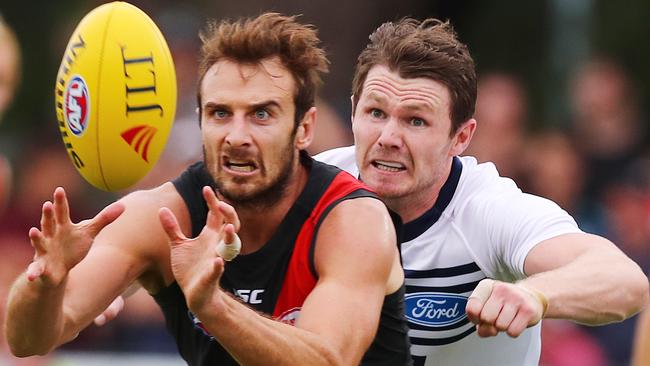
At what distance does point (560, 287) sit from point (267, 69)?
149 cm

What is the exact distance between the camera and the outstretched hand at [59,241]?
4977mm

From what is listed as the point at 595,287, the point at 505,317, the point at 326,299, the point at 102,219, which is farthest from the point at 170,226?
the point at 595,287

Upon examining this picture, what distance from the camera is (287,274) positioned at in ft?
18.5

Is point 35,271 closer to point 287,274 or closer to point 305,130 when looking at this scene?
point 287,274

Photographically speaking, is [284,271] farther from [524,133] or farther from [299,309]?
[524,133]

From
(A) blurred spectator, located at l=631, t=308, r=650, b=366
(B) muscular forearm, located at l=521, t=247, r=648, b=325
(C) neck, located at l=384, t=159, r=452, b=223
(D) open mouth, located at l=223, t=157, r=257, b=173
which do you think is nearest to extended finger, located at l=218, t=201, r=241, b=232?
(D) open mouth, located at l=223, t=157, r=257, b=173

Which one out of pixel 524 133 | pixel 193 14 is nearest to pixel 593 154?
pixel 524 133

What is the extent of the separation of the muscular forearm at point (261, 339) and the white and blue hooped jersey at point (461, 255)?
1.34 meters

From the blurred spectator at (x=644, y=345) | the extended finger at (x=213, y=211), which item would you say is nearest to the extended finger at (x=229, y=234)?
the extended finger at (x=213, y=211)

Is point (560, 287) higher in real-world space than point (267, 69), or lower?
lower

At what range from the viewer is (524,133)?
11250 mm

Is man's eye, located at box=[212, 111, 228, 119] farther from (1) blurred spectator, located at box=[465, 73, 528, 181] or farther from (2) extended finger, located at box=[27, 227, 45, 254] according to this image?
(1) blurred spectator, located at box=[465, 73, 528, 181]

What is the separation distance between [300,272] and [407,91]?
1.31 metres

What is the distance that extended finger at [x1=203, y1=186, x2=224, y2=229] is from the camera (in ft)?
16.0
